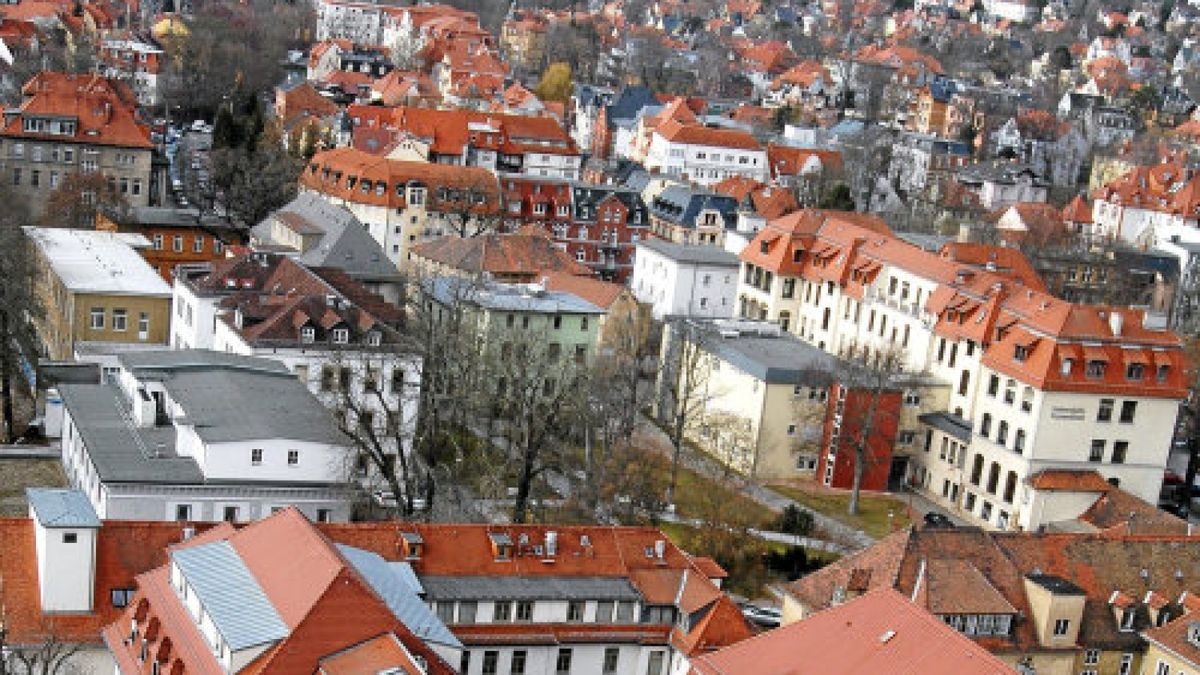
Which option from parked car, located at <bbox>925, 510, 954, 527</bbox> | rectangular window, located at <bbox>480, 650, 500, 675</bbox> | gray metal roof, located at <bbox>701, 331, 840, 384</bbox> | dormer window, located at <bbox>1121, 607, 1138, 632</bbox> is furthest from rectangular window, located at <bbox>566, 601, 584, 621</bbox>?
gray metal roof, located at <bbox>701, 331, 840, 384</bbox>

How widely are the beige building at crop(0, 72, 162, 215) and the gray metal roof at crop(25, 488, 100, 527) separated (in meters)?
48.6

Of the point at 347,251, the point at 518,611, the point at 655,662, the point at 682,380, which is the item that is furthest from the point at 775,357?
the point at 518,611

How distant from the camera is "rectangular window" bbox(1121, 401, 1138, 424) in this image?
6206cm

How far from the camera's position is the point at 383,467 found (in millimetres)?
51250

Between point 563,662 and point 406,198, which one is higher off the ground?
point 406,198

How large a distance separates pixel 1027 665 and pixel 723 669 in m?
14.2

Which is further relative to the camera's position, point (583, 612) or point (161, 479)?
point (161, 479)

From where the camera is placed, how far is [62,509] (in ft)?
132

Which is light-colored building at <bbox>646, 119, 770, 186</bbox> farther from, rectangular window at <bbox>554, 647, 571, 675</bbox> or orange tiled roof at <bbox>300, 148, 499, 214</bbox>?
rectangular window at <bbox>554, 647, 571, 675</bbox>

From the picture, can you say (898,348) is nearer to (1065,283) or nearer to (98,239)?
(1065,283)

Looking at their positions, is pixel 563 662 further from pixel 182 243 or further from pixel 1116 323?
pixel 182 243

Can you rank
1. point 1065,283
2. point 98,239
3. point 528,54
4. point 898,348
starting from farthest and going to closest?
point 528,54
point 1065,283
point 98,239
point 898,348

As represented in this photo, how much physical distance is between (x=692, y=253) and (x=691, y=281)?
172cm

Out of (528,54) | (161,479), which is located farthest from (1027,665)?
(528,54)
